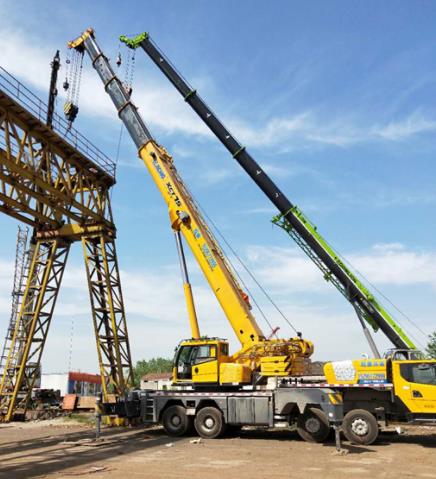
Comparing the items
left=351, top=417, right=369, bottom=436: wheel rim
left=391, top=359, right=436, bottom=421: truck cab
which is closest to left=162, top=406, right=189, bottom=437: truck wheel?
left=351, top=417, right=369, bottom=436: wheel rim

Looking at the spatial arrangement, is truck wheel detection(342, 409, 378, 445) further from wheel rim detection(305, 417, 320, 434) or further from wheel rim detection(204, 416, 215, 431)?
wheel rim detection(204, 416, 215, 431)

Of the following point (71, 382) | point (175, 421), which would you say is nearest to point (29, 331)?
point (175, 421)

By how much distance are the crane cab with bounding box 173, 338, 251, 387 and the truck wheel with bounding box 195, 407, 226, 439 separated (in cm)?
87

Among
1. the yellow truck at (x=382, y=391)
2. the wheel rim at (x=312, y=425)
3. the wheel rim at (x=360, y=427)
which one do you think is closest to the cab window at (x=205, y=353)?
the wheel rim at (x=312, y=425)

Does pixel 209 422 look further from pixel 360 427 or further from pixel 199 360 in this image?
pixel 360 427

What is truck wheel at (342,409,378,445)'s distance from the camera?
12.9 m

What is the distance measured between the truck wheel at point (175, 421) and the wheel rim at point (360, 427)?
215 inches

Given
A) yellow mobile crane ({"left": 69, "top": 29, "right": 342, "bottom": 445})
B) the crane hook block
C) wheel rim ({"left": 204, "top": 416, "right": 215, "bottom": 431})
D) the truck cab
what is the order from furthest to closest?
the crane hook block → wheel rim ({"left": 204, "top": 416, "right": 215, "bottom": 431}) → yellow mobile crane ({"left": 69, "top": 29, "right": 342, "bottom": 445}) → the truck cab

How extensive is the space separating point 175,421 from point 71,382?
37900mm

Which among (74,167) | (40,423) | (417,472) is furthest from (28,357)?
(417,472)

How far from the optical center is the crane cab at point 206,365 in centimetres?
1493

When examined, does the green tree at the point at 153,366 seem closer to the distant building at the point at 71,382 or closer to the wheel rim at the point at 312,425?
the distant building at the point at 71,382

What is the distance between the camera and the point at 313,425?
1378 centimetres

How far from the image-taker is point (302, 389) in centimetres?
1380
